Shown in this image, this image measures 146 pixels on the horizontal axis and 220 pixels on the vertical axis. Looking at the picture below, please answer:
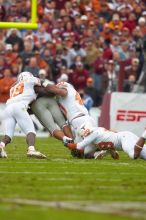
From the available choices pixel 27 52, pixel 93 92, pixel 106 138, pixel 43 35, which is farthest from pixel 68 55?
pixel 106 138

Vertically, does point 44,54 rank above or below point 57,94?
below

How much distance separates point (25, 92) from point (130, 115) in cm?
757

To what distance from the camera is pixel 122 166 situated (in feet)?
45.2

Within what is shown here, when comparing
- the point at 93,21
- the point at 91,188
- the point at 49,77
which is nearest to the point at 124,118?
the point at 49,77

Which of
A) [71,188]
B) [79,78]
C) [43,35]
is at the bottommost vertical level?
[79,78]

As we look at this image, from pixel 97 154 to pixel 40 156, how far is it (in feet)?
3.05

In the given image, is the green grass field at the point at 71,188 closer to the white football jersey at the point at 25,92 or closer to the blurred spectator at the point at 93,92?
the white football jersey at the point at 25,92

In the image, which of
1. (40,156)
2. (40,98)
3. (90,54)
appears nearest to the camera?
(40,156)

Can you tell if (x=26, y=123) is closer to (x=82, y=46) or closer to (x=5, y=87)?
(x=5, y=87)

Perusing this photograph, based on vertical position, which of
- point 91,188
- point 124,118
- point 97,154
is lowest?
point 124,118

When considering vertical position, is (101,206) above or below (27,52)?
above

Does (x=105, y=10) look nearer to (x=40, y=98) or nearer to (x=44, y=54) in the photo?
(x=44, y=54)

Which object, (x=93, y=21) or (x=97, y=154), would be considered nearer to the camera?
(x=97, y=154)

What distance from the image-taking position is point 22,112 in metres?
15.4
